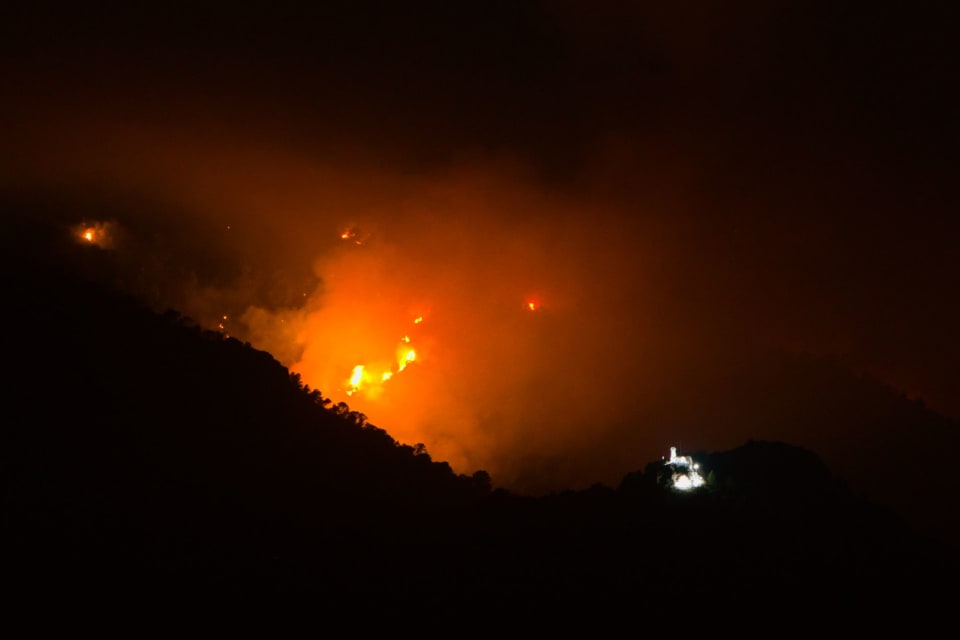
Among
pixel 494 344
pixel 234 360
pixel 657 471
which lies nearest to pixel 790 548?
pixel 657 471

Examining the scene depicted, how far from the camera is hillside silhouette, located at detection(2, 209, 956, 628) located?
1738 cm

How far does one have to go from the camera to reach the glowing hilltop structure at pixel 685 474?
23000mm

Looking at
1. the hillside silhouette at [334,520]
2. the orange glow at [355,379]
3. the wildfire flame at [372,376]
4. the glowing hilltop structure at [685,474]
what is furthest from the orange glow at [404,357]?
the glowing hilltop structure at [685,474]

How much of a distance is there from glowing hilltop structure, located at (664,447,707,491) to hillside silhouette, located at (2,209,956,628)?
518mm

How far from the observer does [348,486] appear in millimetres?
23516

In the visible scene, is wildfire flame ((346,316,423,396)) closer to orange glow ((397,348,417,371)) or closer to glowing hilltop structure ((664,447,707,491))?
orange glow ((397,348,417,371))

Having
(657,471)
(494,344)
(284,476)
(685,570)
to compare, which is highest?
(494,344)

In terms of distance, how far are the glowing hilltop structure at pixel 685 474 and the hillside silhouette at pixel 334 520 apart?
52 cm

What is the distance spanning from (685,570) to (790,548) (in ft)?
11.6

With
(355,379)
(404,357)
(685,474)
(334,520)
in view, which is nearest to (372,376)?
(355,379)

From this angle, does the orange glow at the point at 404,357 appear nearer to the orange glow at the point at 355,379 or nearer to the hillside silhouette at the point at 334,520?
the orange glow at the point at 355,379

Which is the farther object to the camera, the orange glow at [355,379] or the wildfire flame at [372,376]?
the wildfire flame at [372,376]

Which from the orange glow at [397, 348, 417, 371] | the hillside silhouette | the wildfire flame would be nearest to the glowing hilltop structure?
the hillside silhouette

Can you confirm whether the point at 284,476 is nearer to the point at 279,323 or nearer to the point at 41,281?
the point at 41,281
